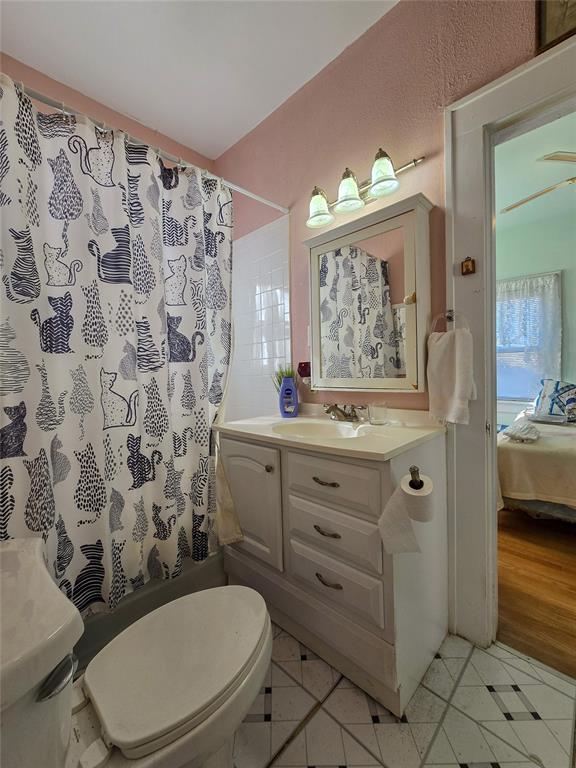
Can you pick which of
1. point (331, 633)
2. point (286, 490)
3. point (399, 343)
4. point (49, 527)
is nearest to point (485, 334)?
point (399, 343)

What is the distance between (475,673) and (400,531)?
74 cm

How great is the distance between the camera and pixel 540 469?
6.74 ft

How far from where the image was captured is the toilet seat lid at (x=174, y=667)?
0.67 metres

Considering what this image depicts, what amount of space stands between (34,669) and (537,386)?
4.18 metres

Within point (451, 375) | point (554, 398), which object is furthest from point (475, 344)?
point (554, 398)

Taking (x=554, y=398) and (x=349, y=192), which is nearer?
(x=349, y=192)

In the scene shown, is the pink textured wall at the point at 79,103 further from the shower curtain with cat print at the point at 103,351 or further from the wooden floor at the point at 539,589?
the wooden floor at the point at 539,589

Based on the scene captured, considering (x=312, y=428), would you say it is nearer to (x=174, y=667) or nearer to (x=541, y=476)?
(x=174, y=667)

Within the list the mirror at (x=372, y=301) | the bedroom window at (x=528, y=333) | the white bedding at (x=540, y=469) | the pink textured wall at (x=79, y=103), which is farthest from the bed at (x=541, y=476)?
the pink textured wall at (x=79, y=103)

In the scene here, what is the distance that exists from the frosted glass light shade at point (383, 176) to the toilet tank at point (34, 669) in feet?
5.40

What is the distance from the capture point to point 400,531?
916 mm

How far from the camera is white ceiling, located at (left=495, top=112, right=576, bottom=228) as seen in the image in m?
2.00

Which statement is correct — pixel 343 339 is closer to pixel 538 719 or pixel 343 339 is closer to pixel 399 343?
pixel 399 343

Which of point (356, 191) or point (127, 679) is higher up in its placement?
point (356, 191)
